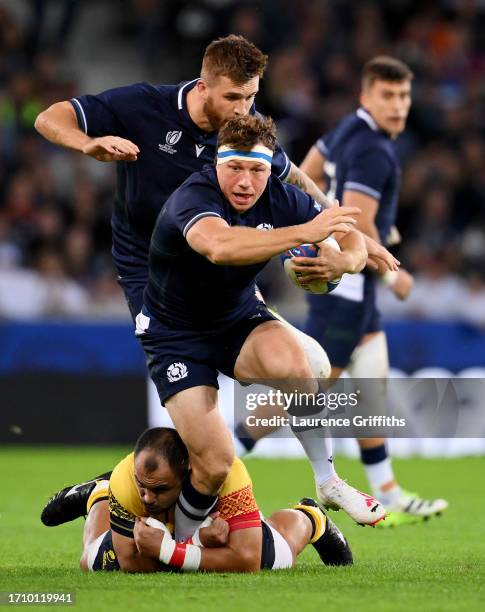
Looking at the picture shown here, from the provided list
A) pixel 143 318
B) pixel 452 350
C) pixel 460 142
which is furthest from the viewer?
pixel 460 142

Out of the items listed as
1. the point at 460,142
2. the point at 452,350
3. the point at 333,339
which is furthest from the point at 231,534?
the point at 460,142

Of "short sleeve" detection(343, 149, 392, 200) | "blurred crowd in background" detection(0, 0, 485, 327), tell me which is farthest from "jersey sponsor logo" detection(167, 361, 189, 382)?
"blurred crowd in background" detection(0, 0, 485, 327)

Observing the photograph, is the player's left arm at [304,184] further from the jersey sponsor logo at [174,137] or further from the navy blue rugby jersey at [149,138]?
the jersey sponsor logo at [174,137]

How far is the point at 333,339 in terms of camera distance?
29.1ft

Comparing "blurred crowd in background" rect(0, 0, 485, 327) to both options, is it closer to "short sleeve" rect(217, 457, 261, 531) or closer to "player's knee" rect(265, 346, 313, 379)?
"short sleeve" rect(217, 457, 261, 531)

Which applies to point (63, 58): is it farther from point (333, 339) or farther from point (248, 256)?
point (248, 256)

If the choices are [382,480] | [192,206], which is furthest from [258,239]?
[382,480]

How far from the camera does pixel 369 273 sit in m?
8.90

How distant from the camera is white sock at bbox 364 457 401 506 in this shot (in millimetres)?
8906

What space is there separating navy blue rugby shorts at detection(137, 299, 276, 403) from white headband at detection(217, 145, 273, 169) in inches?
33.2

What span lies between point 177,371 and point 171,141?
1.43 metres

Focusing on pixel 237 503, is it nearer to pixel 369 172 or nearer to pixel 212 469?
pixel 212 469

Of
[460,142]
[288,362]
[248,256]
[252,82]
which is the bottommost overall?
[460,142]

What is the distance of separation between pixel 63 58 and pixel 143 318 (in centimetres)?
1167
